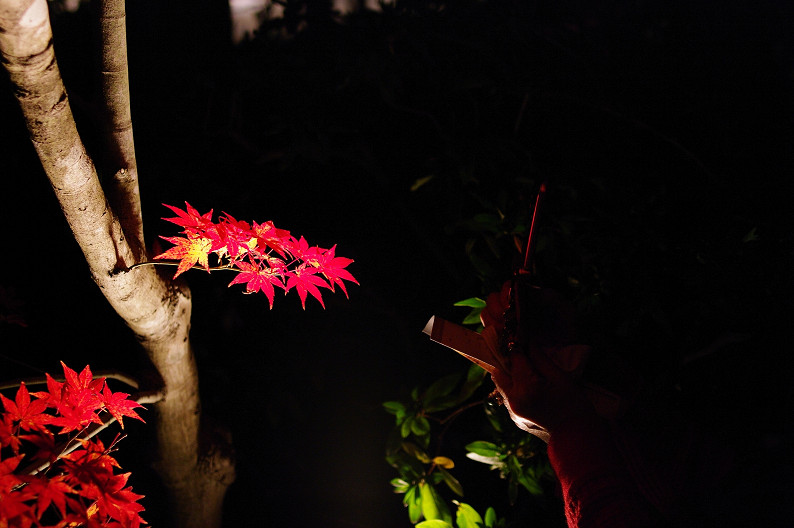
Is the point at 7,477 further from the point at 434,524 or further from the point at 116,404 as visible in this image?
the point at 434,524

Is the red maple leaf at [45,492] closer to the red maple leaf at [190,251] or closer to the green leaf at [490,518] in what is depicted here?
the red maple leaf at [190,251]

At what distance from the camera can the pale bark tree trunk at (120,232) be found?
1.08 meters

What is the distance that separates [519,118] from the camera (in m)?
3.02

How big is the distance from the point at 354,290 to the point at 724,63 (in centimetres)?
310

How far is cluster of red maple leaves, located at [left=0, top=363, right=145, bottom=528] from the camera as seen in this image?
134cm

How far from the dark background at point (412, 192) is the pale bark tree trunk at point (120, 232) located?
608 mm

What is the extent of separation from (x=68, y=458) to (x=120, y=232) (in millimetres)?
870

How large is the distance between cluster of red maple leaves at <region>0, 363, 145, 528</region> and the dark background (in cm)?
151

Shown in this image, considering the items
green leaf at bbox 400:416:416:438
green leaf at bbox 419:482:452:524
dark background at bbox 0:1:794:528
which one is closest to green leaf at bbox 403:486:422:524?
green leaf at bbox 419:482:452:524

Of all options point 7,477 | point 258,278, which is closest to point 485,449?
point 258,278

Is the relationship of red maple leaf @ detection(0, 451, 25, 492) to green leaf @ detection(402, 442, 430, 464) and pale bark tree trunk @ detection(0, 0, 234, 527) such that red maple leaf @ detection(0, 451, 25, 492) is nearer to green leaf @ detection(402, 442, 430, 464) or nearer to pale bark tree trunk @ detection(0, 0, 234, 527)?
pale bark tree trunk @ detection(0, 0, 234, 527)

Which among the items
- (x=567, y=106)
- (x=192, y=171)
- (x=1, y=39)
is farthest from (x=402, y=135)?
(x=1, y=39)

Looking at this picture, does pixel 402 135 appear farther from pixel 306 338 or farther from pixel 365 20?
pixel 306 338

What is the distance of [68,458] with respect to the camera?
62.9 inches
